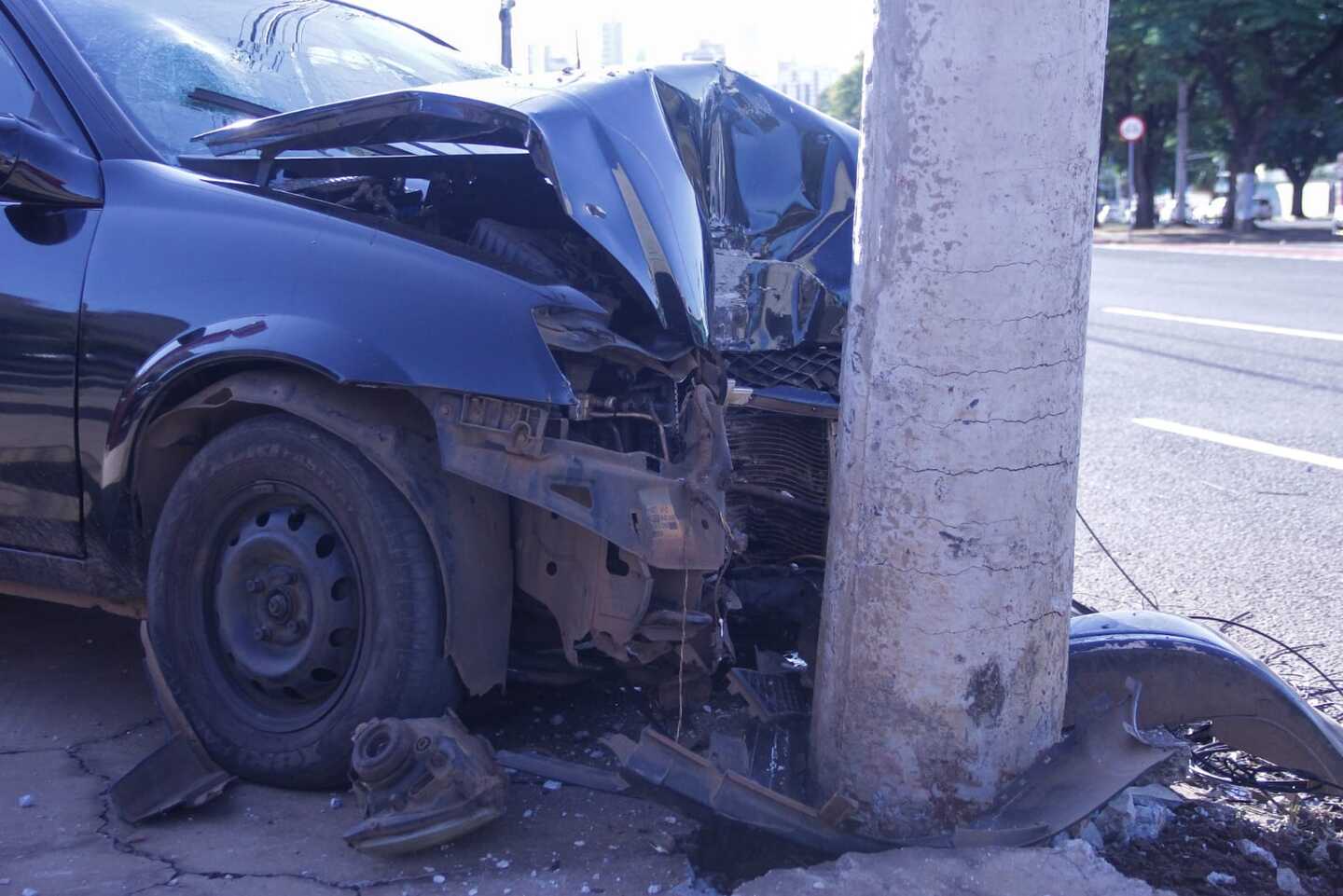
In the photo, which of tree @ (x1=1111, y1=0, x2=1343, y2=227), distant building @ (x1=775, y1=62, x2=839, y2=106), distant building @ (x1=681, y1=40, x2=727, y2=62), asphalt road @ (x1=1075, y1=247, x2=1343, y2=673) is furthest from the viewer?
tree @ (x1=1111, y1=0, x2=1343, y2=227)

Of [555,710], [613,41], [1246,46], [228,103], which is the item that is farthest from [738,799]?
[1246,46]

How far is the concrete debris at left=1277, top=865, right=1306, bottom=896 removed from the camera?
260cm

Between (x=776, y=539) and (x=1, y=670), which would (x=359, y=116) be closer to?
(x=776, y=539)

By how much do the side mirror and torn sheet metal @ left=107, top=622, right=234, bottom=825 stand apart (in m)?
1.10

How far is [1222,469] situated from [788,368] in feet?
12.3

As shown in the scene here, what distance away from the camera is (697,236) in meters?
3.22

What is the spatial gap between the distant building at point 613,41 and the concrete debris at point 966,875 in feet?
11.5

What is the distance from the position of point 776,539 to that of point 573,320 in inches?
41.5

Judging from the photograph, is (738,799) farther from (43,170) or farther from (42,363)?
(43,170)

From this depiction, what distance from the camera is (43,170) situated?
3152mm

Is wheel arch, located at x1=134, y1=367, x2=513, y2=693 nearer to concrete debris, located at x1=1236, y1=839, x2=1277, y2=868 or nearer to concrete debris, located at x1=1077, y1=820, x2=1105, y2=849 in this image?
concrete debris, located at x1=1077, y1=820, x2=1105, y2=849

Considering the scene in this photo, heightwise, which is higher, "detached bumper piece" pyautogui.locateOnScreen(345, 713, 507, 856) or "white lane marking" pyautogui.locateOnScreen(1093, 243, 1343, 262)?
"detached bumper piece" pyautogui.locateOnScreen(345, 713, 507, 856)

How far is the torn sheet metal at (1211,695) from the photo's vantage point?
296 centimetres

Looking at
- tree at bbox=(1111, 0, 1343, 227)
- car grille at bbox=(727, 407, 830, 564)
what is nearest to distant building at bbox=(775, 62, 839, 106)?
car grille at bbox=(727, 407, 830, 564)
